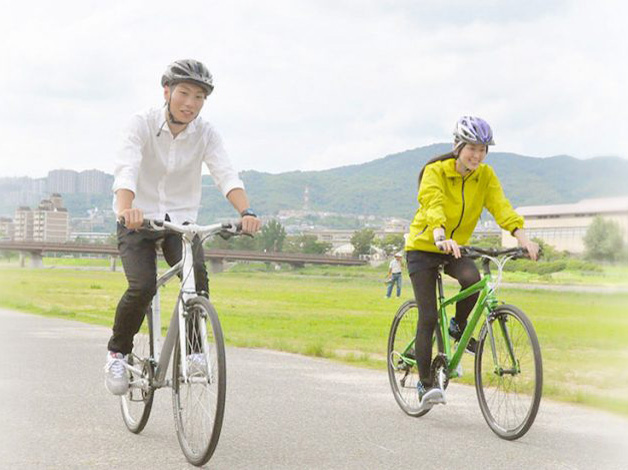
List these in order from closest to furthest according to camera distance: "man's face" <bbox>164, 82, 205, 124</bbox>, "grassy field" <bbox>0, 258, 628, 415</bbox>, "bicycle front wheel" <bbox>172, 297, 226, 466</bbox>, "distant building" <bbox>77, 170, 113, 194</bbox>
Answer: "bicycle front wheel" <bbox>172, 297, 226, 466</bbox> < "man's face" <bbox>164, 82, 205, 124</bbox> < "grassy field" <bbox>0, 258, 628, 415</bbox> < "distant building" <bbox>77, 170, 113, 194</bbox>

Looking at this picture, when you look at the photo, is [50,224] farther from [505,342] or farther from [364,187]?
[364,187]

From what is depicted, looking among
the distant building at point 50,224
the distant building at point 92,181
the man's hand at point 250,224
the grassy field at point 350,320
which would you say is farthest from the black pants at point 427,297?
the distant building at point 92,181

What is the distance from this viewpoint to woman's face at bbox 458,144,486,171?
14.2 ft

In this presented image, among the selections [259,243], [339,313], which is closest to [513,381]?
[339,313]

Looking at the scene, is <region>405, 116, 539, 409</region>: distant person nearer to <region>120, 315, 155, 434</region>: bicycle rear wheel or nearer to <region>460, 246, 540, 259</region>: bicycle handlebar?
<region>460, 246, 540, 259</region>: bicycle handlebar

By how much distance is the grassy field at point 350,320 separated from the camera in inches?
206

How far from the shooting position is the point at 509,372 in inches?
164

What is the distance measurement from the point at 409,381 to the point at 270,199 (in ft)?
242

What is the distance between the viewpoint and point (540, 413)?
5016mm

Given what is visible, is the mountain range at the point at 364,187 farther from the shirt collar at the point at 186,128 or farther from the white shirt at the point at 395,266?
the shirt collar at the point at 186,128

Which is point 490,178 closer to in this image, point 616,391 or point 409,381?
point 409,381

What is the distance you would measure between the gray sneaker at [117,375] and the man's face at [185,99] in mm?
1207

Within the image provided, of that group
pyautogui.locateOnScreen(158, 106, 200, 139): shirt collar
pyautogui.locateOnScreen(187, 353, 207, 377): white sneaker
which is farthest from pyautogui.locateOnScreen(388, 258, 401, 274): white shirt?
pyautogui.locateOnScreen(187, 353, 207, 377): white sneaker

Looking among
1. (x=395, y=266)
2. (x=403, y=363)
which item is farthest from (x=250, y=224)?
(x=395, y=266)
